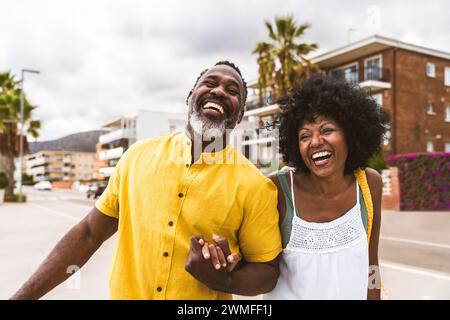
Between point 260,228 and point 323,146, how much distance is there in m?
0.38

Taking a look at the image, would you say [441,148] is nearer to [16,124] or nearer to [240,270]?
[240,270]

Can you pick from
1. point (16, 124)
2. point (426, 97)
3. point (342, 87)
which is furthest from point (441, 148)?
point (16, 124)

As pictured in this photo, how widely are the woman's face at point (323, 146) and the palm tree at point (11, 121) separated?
29.7 metres

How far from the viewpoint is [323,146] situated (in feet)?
5.24

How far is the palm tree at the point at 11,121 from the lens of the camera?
28777 millimetres

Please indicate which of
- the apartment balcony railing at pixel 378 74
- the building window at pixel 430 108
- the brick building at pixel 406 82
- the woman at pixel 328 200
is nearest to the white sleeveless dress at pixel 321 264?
the woman at pixel 328 200

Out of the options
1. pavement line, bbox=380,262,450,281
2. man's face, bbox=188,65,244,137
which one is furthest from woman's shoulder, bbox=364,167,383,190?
pavement line, bbox=380,262,450,281

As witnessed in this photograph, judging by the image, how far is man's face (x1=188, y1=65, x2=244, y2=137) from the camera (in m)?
1.48

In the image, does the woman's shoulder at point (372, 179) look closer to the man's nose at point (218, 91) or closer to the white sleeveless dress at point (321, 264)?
the white sleeveless dress at point (321, 264)

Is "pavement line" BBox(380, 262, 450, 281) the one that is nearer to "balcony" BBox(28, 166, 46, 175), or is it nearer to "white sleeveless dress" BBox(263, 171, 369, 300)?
"white sleeveless dress" BBox(263, 171, 369, 300)

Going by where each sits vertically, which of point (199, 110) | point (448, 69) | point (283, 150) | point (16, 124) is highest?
point (448, 69)

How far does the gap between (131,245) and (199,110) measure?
0.50 meters

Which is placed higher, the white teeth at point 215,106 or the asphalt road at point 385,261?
the white teeth at point 215,106
